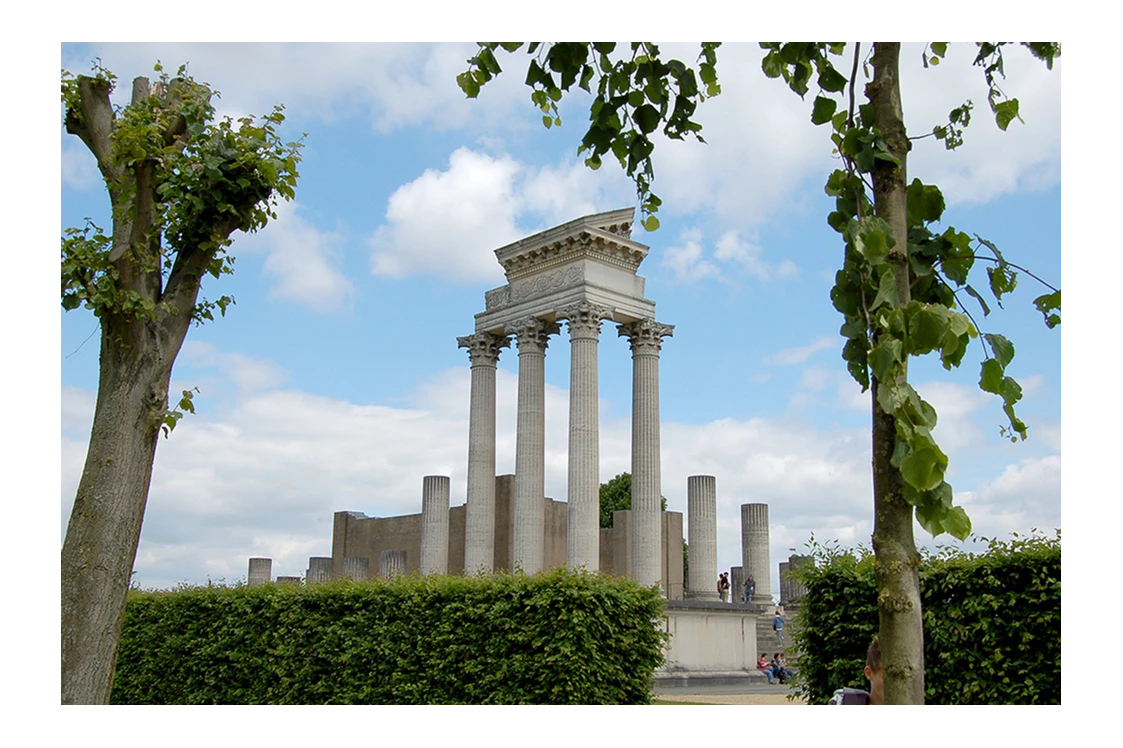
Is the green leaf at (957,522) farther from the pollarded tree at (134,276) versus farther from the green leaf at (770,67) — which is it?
the pollarded tree at (134,276)

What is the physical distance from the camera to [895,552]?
4.10 meters

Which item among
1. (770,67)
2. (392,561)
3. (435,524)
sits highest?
(770,67)

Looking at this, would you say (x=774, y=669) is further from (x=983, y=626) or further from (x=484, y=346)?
(x=983, y=626)

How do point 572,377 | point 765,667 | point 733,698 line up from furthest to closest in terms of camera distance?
point 572,377 < point 765,667 < point 733,698

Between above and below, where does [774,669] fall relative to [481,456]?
below

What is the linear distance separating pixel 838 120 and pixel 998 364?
5.21 ft

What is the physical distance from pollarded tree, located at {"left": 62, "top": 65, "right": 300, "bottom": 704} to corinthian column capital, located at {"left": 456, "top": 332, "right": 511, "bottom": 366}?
23856 millimetres

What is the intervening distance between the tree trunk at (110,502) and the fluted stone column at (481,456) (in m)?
24.4

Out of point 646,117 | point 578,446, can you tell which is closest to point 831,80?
point 646,117

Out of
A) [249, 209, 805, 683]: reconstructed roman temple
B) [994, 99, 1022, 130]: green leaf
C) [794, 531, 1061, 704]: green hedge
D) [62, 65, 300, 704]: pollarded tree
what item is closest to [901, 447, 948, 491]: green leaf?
[994, 99, 1022, 130]: green leaf

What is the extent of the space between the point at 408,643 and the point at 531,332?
1987cm

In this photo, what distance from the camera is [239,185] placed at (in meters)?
11.8

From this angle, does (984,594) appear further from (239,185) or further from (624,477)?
(624,477)
